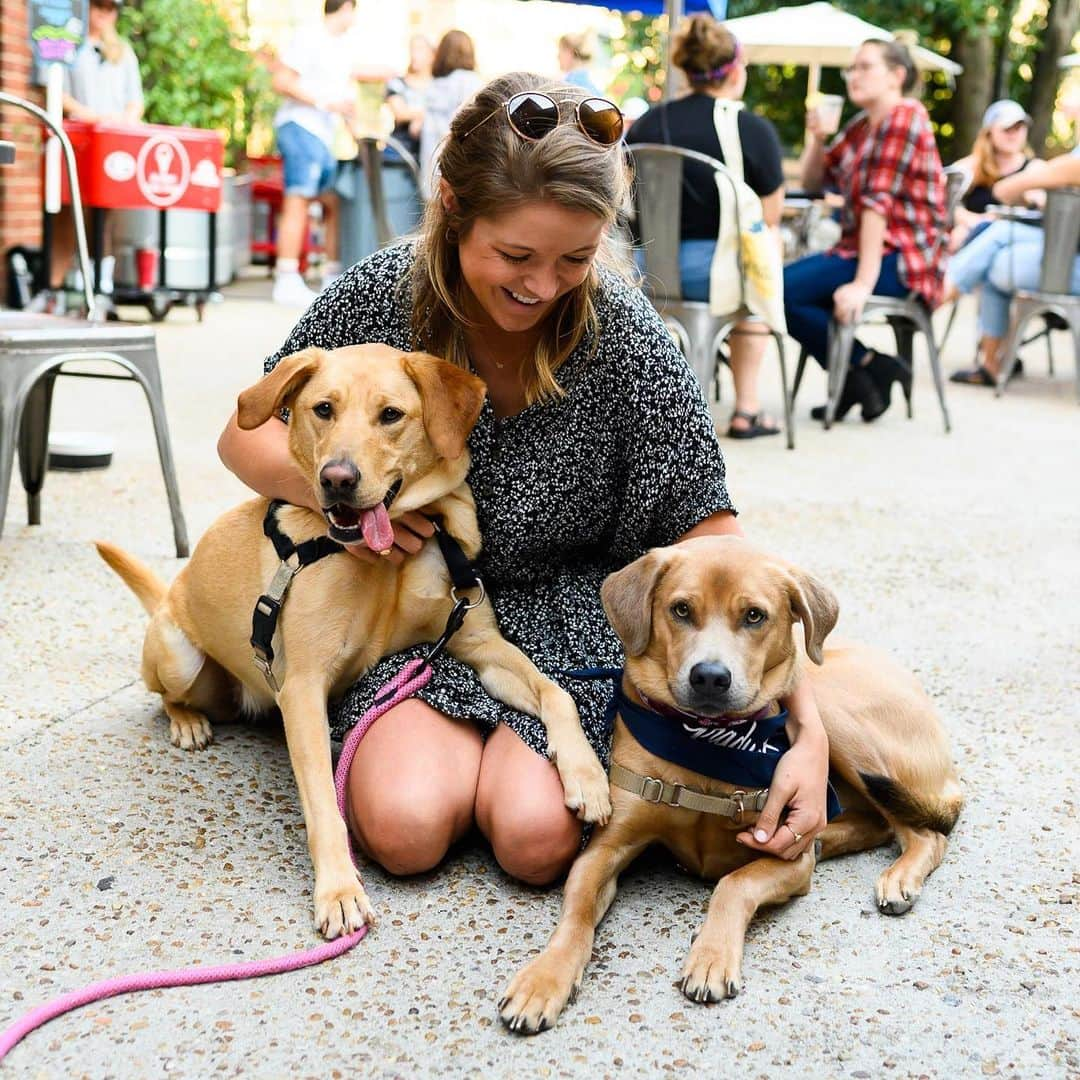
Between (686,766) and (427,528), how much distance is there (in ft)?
2.56

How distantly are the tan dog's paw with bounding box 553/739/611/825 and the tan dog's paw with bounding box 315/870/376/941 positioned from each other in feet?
1.45

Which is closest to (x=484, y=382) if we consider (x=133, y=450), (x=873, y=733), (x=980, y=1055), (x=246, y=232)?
(x=873, y=733)

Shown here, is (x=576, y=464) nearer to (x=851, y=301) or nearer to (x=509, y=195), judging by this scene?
(x=509, y=195)

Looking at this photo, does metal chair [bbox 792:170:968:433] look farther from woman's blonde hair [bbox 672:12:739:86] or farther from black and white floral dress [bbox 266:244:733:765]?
black and white floral dress [bbox 266:244:733:765]

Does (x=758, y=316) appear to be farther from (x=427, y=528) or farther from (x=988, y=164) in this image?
(x=988, y=164)

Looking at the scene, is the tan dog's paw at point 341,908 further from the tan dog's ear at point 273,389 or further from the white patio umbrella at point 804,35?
A: the white patio umbrella at point 804,35

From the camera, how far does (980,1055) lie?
2.25 m

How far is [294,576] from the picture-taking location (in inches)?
115

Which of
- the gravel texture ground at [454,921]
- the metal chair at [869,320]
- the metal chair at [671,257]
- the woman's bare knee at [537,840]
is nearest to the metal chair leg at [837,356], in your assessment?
the metal chair at [869,320]

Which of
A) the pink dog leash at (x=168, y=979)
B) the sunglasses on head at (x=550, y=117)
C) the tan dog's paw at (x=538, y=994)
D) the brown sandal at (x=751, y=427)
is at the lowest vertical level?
the brown sandal at (x=751, y=427)

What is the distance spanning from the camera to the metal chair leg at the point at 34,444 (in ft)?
16.6

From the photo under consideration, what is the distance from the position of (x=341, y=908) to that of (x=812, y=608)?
107 centimetres

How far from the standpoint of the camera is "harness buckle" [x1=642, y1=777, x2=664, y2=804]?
8.80ft

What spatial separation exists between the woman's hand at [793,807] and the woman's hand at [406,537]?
0.91 meters
